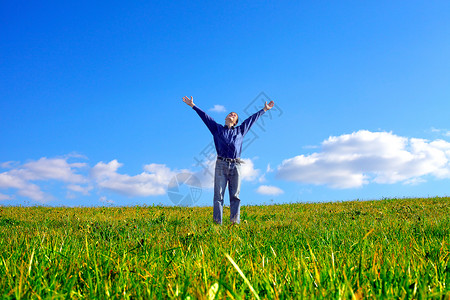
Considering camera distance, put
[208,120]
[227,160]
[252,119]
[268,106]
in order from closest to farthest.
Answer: [227,160] → [208,120] → [252,119] → [268,106]

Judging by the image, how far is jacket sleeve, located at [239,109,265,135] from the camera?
8.89 m

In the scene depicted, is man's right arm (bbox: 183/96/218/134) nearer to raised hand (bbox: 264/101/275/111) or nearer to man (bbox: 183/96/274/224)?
man (bbox: 183/96/274/224)

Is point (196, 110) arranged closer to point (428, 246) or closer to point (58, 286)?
point (428, 246)

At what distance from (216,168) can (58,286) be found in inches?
253

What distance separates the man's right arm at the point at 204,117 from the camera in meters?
8.80

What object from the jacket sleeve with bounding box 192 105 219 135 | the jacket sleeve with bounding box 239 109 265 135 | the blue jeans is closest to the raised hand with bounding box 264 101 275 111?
the jacket sleeve with bounding box 239 109 265 135

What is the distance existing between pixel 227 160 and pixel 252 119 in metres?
1.30

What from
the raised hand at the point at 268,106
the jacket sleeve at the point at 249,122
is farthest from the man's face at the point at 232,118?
the raised hand at the point at 268,106

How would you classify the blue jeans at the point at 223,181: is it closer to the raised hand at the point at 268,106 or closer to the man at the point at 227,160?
the man at the point at 227,160

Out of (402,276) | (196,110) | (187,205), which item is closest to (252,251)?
(402,276)

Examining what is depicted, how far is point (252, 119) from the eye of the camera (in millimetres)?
8984

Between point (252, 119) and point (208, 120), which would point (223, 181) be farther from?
point (252, 119)

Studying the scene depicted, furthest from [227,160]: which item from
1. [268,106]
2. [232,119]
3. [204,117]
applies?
[268,106]

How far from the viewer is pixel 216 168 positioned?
8.52 m
